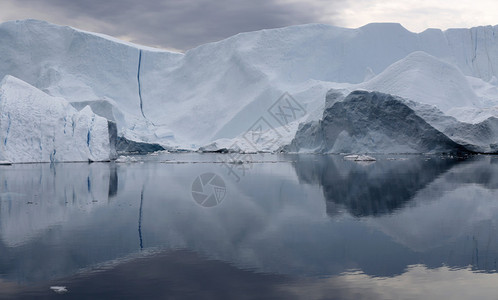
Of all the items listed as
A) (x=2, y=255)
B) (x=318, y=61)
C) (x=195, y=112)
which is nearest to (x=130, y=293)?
(x=2, y=255)

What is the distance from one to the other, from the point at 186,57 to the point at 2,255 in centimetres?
4379

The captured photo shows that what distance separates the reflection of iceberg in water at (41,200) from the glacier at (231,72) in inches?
836

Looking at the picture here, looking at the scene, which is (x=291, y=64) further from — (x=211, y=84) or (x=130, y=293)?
(x=130, y=293)

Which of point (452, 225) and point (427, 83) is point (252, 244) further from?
point (427, 83)

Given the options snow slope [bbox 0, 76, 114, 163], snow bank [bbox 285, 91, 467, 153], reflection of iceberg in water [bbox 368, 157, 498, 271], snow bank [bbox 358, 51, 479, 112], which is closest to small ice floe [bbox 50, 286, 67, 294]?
reflection of iceberg in water [bbox 368, 157, 498, 271]

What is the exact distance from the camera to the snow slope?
19453 mm

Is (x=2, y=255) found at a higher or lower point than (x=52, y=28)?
lower

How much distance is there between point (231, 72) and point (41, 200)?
36583 mm

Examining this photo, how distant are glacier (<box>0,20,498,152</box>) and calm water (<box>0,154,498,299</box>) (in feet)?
79.3

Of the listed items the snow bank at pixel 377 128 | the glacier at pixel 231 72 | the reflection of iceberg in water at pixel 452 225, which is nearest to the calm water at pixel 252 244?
the reflection of iceberg in water at pixel 452 225

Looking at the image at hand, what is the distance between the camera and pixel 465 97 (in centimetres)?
3167

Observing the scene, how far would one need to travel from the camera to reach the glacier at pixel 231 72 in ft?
112

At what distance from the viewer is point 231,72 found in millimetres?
44375

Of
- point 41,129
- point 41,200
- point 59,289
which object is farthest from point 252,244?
point 41,129
